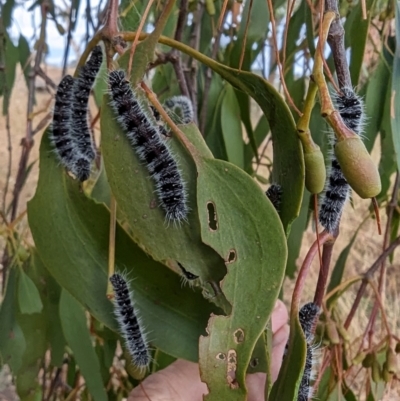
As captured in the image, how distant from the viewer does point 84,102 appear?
829 millimetres

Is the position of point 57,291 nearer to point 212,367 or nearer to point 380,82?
point 212,367

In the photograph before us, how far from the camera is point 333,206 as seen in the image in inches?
27.0

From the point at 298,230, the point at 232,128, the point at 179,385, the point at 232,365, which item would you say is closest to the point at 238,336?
the point at 232,365

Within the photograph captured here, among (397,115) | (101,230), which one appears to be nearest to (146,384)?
(101,230)

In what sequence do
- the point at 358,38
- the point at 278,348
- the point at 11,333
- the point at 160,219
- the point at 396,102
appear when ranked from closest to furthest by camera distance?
the point at 160,219 → the point at 396,102 → the point at 358,38 → the point at 11,333 → the point at 278,348

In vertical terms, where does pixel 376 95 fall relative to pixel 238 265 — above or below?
above

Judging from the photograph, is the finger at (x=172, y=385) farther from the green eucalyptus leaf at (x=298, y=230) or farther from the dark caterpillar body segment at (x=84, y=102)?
the dark caterpillar body segment at (x=84, y=102)

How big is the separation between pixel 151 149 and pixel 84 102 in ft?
0.63

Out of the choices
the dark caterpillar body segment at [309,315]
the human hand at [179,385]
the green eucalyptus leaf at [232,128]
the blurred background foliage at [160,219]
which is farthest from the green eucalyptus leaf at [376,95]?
the dark caterpillar body segment at [309,315]

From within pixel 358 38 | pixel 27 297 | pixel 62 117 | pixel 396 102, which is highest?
pixel 358 38

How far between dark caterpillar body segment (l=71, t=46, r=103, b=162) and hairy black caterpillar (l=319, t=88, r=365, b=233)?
1.17 feet

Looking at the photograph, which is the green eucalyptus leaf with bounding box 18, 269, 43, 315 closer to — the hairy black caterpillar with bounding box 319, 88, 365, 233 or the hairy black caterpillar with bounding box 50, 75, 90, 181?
the hairy black caterpillar with bounding box 50, 75, 90, 181

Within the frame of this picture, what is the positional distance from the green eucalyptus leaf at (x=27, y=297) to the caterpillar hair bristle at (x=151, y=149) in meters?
0.50

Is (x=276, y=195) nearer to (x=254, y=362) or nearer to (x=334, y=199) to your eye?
(x=334, y=199)
